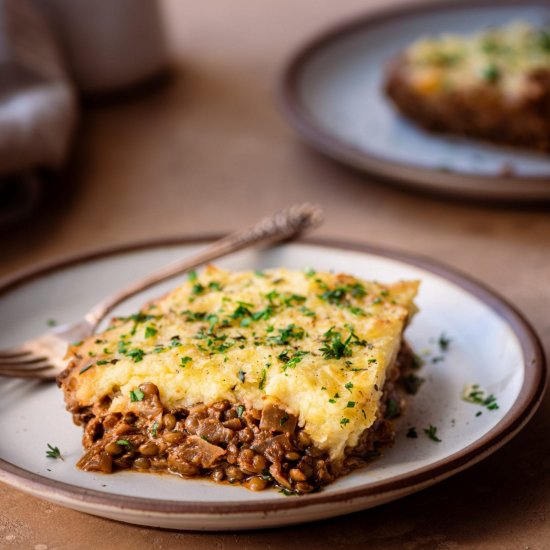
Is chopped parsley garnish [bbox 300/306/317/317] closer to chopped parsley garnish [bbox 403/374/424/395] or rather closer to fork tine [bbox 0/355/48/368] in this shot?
chopped parsley garnish [bbox 403/374/424/395]

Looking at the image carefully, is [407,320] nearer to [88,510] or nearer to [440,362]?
[440,362]

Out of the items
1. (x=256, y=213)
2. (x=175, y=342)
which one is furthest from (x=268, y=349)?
(x=256, y=213)

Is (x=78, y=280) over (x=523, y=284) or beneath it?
over

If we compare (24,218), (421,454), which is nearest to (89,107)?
(24,218)

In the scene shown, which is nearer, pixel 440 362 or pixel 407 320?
pixel 407 320

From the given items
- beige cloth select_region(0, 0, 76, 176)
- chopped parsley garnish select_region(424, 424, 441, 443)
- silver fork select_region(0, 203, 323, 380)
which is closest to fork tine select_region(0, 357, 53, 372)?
silver fork select_region(0, 203, 323, 380)

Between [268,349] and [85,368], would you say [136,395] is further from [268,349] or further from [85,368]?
[268,349]
